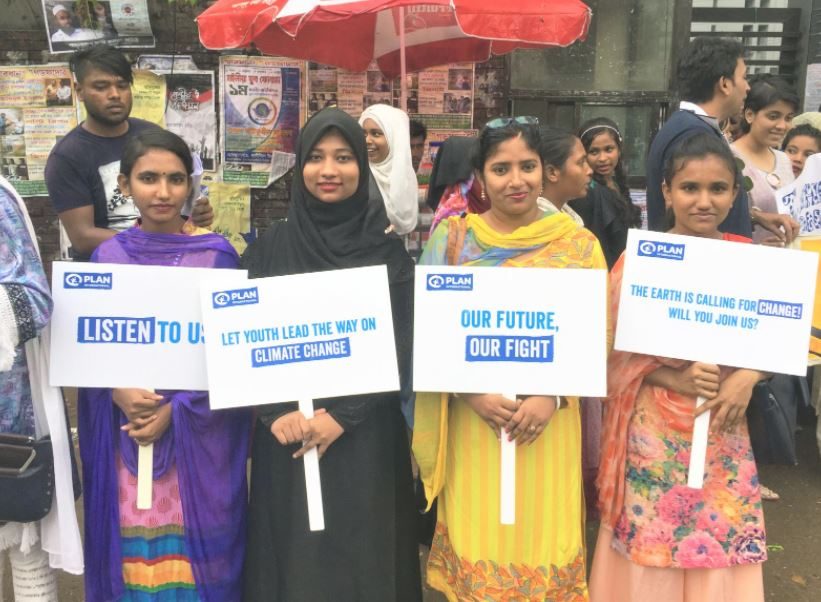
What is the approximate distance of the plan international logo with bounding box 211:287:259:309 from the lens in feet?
6.40

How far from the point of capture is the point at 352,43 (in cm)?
455

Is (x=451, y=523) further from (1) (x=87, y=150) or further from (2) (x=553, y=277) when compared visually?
(1) (x=87, y=150)

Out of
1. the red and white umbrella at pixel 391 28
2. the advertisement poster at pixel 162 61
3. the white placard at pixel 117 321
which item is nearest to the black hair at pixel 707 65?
the red and white umbrella at pixel 391 28

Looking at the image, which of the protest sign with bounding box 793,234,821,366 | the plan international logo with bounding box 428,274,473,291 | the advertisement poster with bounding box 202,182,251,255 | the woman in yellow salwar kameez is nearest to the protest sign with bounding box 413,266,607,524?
the plan international logo with bounding box 428,274,473,291

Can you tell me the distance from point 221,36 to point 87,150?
116cm

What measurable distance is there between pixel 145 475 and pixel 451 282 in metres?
1.05

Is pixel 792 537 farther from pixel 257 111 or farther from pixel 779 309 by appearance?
pixel 257 111

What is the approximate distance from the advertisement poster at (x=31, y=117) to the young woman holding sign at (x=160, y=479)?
4.08 m

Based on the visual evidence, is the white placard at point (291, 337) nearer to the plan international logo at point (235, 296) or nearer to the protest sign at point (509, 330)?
the plan international logo at point (235, 296)

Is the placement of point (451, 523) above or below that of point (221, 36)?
below

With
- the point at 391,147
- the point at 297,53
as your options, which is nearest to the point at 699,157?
the point at 391,147

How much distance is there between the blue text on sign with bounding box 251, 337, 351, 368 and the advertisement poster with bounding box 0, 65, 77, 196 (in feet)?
15.2

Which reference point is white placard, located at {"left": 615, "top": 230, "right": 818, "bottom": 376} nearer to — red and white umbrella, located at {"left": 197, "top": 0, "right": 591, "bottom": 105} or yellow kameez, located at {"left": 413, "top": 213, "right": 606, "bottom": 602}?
yellow kameez, located at {"left": 413, "top": 213, "right": 606, "bottom": 602}

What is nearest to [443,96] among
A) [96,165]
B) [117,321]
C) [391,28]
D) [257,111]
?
[391,28]
